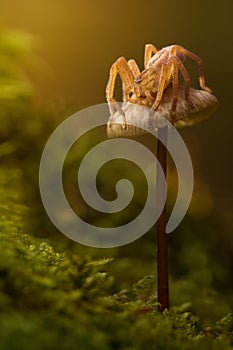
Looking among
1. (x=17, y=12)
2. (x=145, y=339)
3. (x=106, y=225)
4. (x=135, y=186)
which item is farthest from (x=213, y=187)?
(x=145, y=339)

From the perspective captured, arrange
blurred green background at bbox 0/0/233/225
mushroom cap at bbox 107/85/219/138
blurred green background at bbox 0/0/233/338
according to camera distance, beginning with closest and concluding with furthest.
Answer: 1. mushroom cap at bbox 107/85/219/138
2. blurred green background at bbox 0/0/233/338
3. blurred green background at bbox 0/0/233/225

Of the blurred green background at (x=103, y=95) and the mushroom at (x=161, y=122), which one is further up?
the blurred green background at (x=103, y=95)

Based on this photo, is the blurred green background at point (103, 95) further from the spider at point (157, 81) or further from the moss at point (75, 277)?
the spider at point (157, 81)

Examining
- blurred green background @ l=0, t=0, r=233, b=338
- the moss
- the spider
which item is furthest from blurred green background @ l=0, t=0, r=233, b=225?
the spider

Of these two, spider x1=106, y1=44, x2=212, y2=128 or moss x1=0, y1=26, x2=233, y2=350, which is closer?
moss x1=0, y1=26, x2=233, y2=350

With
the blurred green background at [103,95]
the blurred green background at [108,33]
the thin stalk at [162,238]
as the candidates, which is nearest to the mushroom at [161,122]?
the thin stalk at [162,238]

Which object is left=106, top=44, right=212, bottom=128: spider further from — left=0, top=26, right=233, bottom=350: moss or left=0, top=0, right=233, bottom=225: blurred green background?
left=0, top=0, right=233, bottom=225: blurred green background

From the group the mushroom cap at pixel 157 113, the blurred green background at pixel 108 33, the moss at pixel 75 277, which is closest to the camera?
the moss at pixel 75 277

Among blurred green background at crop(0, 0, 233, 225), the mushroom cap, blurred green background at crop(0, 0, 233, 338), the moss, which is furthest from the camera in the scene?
blurred green background at crop(0, 0, 233, 225)
